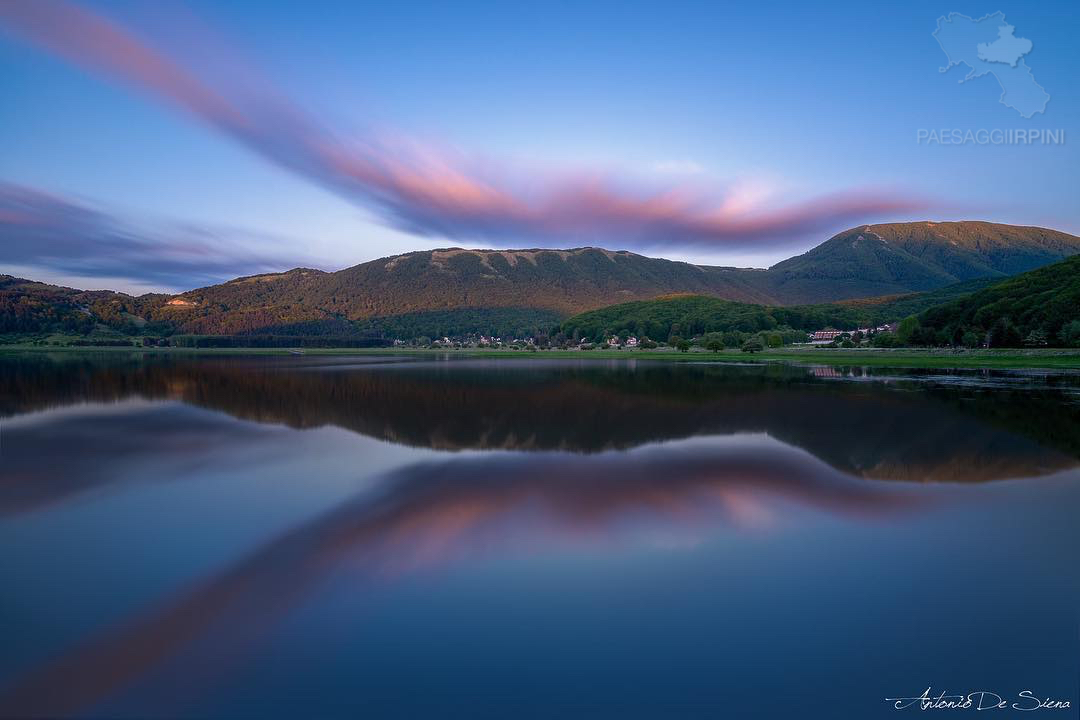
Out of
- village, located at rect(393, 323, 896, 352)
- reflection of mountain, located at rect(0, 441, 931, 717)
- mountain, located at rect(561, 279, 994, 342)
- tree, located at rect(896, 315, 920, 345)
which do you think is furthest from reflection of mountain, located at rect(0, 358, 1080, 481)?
mountain, located at rect(561, 279, 994, 342)

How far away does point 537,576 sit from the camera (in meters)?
8.10

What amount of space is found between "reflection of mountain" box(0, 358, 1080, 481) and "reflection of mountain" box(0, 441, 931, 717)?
89.4 inches

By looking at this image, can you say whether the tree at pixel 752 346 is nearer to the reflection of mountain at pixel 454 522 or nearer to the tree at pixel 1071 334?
the tree at pixel 1071 334

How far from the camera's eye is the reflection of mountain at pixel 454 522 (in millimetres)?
6141

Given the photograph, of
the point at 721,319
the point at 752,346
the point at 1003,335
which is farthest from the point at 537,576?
the point at 721,319

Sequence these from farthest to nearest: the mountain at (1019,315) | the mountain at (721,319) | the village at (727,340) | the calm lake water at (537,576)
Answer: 1. the mountain at (721,319)
2. the village at (727,340)
3. the mountain at (1019,315)
4. the calm lake water at (537,576)

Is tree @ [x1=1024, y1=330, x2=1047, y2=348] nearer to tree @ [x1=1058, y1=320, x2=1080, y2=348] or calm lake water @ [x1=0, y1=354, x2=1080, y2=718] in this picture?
tree @ [x1=1058, y1=320, x2=1080, y2=348]

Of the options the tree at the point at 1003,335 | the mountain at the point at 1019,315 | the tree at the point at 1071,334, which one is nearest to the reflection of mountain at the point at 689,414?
the tree at the point at 1071,334

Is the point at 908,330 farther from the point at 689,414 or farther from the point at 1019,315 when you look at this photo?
the point at 689,414

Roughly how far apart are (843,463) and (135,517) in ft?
52.0

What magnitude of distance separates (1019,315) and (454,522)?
294ft

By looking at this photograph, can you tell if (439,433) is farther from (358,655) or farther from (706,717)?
(706,717)

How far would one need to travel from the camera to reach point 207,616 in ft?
23.1

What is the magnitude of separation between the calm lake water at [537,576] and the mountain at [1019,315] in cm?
6358
